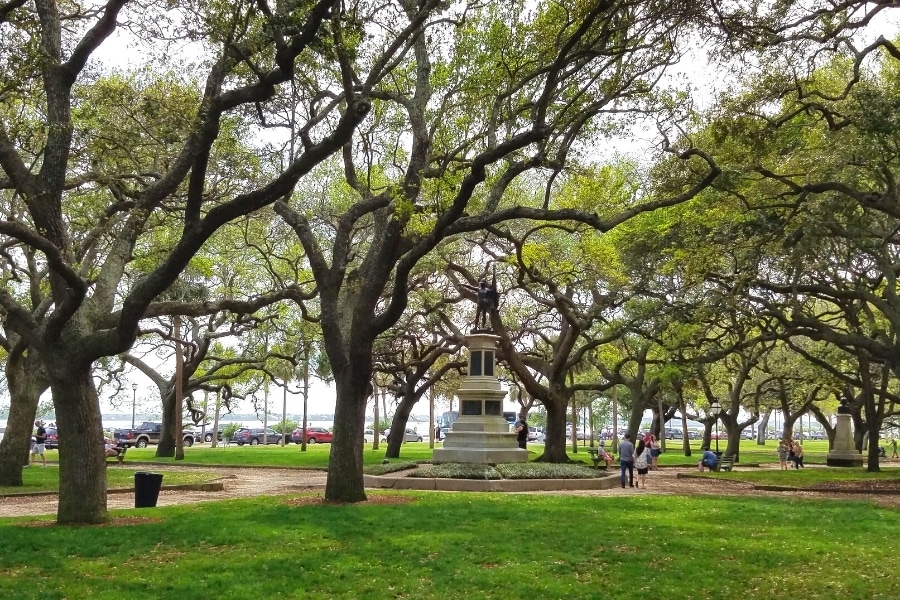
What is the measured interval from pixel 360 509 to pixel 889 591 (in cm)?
782

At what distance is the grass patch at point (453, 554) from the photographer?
7938 millimetres

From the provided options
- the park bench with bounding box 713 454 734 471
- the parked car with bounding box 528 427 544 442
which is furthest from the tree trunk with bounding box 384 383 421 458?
the parked car with bounding box 528 427 544 442

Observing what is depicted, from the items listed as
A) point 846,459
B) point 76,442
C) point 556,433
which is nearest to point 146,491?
point 76,442

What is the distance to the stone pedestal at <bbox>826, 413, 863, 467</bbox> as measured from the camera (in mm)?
33469

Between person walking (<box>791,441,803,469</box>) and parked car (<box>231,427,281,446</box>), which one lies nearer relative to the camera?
person walking (<box>791,441,803,469</box>)

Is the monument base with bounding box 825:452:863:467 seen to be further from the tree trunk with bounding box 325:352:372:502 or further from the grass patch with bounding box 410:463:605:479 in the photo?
the tree trunk with bounding box 325:352:372:502

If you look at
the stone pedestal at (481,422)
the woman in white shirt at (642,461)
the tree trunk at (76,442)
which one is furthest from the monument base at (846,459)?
the tree trunk at (76,442)

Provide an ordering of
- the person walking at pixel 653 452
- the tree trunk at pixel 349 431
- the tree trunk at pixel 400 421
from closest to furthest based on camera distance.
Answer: the tree trunk at pixel 349 431 → the person walking at pixel 653 452 → the tree trunk at pixel 400 421

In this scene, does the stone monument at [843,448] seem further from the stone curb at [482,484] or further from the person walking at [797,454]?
the stone curb at [482,484]

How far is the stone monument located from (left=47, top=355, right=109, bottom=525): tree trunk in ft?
102

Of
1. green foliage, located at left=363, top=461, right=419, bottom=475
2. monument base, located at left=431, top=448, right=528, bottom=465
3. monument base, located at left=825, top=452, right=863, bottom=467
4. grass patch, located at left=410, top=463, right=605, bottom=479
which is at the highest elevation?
monument base, located at left=431, top=448, right=528, bottom=465

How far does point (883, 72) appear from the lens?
20.0 metres

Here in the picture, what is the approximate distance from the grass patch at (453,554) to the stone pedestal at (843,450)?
22559 millimetres

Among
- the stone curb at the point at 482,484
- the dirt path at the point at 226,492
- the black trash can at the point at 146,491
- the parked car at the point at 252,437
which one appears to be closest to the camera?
the black trash can at the point at 146,491
